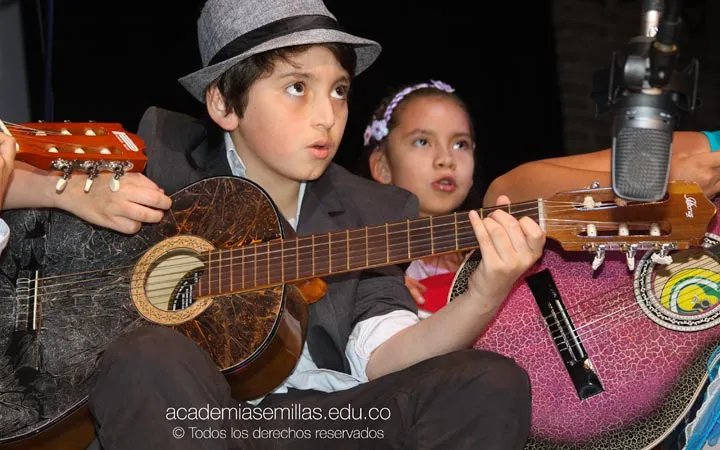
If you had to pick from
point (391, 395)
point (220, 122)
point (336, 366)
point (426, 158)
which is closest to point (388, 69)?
point (426, 158)

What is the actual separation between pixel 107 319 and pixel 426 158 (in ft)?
4.67

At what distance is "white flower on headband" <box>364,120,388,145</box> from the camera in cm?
354

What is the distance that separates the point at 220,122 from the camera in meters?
2.59

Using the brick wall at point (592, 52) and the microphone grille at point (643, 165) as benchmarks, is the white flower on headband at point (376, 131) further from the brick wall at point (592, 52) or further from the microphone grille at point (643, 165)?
the microphone grille at point (643, 165)

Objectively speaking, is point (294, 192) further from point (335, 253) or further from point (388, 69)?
point (388, 69)

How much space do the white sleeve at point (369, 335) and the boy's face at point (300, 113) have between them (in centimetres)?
39

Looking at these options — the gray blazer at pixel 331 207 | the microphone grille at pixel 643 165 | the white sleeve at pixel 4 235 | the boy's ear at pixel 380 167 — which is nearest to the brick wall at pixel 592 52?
the boy's ear at pixel 380 167

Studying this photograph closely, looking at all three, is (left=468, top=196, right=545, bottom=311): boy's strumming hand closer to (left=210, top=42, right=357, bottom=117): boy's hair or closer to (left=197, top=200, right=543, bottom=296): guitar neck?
(left=197, top=200, right=543, bottom=296): guitar neck

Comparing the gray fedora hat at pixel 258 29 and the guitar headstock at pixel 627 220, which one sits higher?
the gray fedora hat at pixel 258 29

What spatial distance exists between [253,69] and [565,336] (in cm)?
102

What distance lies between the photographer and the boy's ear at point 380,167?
350 cm

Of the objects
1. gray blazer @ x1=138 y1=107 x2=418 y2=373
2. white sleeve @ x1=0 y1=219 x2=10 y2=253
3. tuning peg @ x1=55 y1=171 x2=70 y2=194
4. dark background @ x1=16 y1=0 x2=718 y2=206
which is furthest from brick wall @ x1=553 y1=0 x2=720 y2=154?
white sleeve @ x1=0 y1=219 x2=10 y2=253

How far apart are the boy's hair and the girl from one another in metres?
0.81

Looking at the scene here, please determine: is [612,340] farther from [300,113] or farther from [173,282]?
[173,282]
